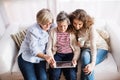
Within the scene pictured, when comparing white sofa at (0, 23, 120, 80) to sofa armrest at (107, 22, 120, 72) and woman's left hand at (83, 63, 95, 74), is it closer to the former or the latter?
sofa armrest at (107, 22, 120, 72)

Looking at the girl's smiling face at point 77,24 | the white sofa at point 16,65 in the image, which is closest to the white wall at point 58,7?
the white sofa at point 16,65

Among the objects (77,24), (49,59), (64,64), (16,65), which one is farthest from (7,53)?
(77,24)

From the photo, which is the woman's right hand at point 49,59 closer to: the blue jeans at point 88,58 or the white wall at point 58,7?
the blue jeans at point 88,58

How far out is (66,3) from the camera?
7.75 feet

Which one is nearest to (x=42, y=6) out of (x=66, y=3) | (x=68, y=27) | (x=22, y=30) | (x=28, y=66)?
(x=66, y=3)

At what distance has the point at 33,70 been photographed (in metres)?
1.72

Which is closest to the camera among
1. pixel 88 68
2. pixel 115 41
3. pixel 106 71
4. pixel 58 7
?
pixel 88 68

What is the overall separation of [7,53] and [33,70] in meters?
0.31

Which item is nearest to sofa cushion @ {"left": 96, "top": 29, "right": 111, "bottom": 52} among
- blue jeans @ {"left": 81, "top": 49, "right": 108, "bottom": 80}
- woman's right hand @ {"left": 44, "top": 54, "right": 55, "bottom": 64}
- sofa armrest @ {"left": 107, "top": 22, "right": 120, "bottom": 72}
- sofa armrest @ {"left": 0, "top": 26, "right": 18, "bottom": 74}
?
sofa armrest @ {"left": 107, "top": 22, "right": 120, "bottom": 72}

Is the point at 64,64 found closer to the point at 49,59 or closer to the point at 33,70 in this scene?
the point at 49,59

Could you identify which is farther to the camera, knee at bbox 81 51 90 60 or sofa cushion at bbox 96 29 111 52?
sofa cushion at bbox 96 29 111 52

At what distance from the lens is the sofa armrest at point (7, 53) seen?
1.75 metres

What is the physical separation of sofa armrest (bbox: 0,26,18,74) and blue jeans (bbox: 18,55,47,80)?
0.39 ft

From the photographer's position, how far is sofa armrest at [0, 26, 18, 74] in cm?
175
